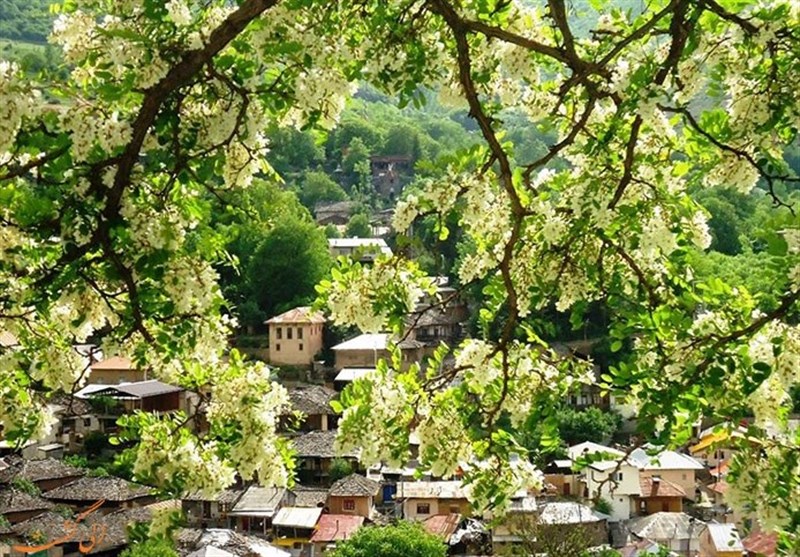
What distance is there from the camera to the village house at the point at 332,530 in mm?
21969

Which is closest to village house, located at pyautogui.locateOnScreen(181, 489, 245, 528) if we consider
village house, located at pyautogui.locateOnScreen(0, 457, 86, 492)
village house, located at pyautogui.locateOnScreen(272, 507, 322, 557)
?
village house, located at pyautogui.locateOnScreen(272, 507, 322, 557)

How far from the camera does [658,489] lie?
79.7 feet

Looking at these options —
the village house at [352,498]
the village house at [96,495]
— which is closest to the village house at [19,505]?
the village house at [96,495]

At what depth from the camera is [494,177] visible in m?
3.34

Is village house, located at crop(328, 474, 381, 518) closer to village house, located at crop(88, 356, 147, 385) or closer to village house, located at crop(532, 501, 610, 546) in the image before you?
village house, located at crop(532, 501, 610, 546)

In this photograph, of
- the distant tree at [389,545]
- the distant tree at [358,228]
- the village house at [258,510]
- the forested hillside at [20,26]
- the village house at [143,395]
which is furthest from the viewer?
the forested hillside at [20,26]

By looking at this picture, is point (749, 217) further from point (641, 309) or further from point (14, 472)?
point (641, 309)

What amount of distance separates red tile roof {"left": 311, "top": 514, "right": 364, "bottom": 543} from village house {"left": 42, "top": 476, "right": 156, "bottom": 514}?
3.66 metres

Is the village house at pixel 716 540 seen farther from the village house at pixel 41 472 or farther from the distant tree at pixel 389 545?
the village house at pixel 41 472

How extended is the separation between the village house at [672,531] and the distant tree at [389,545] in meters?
5.23

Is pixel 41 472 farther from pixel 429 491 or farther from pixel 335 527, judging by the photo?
pixel 429 491

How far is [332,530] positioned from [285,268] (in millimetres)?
16189

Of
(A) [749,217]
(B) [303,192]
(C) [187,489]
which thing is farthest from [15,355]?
(B) [303,192]

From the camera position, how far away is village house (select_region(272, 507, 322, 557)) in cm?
2283
